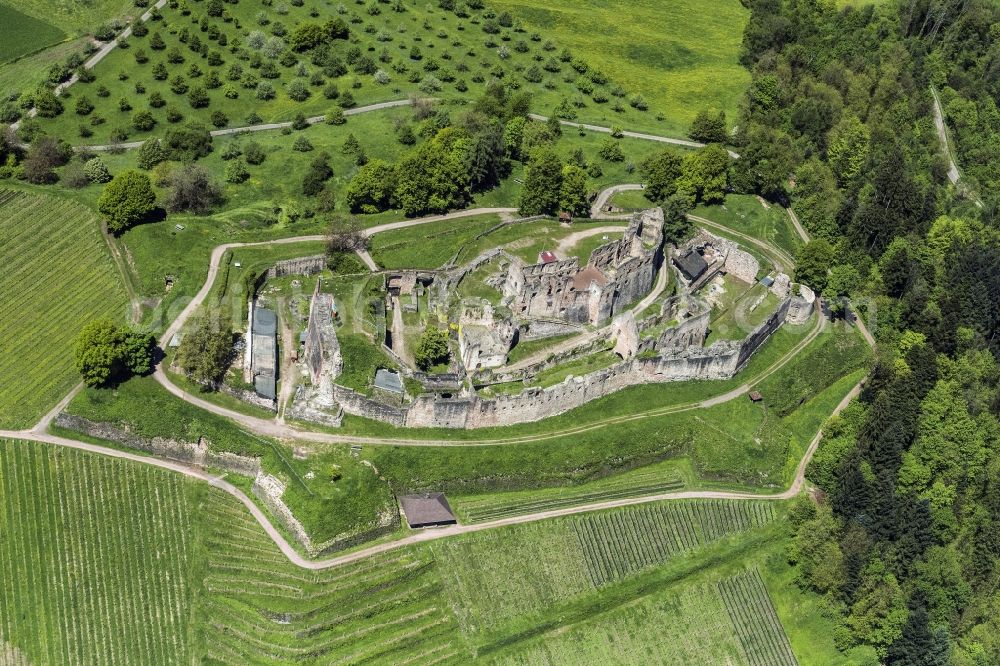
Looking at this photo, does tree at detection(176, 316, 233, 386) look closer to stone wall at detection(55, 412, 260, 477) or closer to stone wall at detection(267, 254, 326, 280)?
stone wall at detection(55, 412, 260, 477)

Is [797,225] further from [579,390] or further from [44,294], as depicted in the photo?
[44,294]

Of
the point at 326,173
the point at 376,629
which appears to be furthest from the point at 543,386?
the point at 326,173

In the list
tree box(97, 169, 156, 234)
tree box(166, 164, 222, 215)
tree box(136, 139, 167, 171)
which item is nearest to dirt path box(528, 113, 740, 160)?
tree box(166, 164, 222, 215)

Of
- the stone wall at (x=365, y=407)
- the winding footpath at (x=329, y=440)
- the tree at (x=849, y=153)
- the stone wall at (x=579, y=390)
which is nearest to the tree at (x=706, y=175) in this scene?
the tree at (x=849, y=153)

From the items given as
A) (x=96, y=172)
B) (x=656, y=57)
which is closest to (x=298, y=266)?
(x=96, y=172)

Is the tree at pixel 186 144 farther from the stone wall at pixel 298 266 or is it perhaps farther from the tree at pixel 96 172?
the stone wall at pixel 298 266
